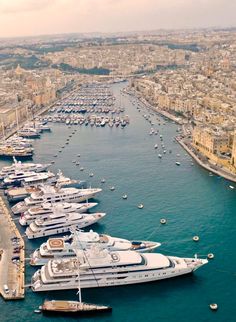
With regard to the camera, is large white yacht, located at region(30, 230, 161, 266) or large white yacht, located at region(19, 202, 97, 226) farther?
large white yacht, located at region(19, 202, 97, 226)

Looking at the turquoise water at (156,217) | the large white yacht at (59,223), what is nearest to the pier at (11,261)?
the turquoise water at (156,217)

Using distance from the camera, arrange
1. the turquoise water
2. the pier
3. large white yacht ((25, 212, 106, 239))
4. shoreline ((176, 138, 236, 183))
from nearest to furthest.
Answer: the turquoise water < the pier < large white yacht ((25, 212, 106, 239)) < shoreline ((176, 138, 236, 183))

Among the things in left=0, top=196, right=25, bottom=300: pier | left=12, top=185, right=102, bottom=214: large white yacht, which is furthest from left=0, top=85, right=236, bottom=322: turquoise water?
left=12, top=185, right=102, bottom=214: large white yacht

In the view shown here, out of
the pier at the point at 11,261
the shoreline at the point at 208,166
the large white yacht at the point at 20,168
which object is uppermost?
the large white yacht at the point at 20,168

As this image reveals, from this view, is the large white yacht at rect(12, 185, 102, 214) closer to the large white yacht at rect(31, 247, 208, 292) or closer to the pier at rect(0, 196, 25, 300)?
the pier at rect(0, 196, 25, 300)

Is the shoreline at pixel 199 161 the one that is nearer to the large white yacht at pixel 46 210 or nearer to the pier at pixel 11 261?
the large white yacht at pixel 46 210

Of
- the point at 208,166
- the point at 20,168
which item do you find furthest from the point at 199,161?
the point at 20,168

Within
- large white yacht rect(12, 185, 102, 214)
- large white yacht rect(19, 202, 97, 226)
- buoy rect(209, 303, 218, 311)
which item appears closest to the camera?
buoy rect(209, 303, 218, 311)
